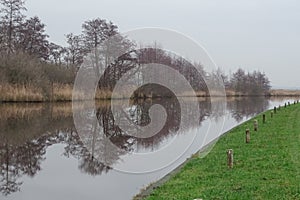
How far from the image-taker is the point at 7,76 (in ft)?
137

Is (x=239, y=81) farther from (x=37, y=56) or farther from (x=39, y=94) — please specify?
(x=39, y=94)

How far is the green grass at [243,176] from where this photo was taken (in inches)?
328

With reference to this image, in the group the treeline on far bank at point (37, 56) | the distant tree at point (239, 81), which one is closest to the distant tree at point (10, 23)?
the treeline on far bank at point (37, 56)

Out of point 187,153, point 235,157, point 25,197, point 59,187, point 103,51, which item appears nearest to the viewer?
point 25,197

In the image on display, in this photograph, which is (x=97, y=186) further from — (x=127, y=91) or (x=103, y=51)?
(x=103, y=51)

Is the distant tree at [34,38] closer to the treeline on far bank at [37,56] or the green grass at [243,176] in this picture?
the treeline on far bank at [37,56]

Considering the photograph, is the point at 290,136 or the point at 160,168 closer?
the point at 160,168

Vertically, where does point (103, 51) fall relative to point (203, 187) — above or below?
above

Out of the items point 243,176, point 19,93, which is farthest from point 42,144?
point 19,93

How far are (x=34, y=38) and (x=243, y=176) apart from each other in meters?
55.0

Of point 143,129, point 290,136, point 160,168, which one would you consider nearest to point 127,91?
point 143,129

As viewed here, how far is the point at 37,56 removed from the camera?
5844cm

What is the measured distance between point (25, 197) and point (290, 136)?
11620 mm

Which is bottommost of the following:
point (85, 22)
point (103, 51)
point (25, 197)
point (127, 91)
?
point (25, 197)
